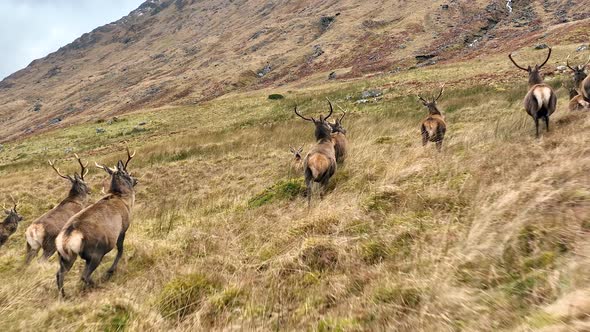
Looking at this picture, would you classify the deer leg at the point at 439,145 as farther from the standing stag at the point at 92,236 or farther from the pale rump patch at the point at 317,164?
the standing stag at the point at 92,236

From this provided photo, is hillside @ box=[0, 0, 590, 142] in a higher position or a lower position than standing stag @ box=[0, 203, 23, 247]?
lower

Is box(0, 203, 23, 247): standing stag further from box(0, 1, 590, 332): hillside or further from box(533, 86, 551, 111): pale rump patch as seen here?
box(533, 86, 551, 111): pale rump patch

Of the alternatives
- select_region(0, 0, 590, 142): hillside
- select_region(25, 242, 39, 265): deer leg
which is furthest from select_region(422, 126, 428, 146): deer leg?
select_region(0, 0, 590, 142): hillside

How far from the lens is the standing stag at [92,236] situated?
257 inches

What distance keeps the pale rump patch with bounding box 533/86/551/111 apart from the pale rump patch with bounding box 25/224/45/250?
37.7 ft

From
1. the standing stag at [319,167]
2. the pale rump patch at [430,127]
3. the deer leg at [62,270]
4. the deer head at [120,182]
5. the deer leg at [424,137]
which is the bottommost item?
the deer leg at [424,137]

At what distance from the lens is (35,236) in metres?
9.20

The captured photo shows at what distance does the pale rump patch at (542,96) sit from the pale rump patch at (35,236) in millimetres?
11506

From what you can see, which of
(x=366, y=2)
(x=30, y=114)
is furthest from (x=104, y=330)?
(x=30, y=114)

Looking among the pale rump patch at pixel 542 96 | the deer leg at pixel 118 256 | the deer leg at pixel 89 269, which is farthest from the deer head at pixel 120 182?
the pale rump patch at pixel 542 96

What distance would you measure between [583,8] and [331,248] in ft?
251

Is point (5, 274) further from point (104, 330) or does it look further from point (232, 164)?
point (232, 164)

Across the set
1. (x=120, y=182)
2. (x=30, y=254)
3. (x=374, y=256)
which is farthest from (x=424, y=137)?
(x=30, y=254)

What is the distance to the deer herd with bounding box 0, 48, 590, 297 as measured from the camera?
21.8ft
